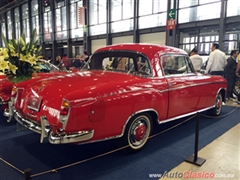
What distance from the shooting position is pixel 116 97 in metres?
2.75

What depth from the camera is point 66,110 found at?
96.0 inches

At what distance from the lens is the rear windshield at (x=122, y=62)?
11.4ft

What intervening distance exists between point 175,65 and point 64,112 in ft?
8.34

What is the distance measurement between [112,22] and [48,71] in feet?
40.5

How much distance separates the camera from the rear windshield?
137 inches

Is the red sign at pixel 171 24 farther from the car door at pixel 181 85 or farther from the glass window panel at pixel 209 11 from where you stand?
the car door at pixel 181 85

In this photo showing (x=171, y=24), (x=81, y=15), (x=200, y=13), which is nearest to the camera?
(x=171, y=24)

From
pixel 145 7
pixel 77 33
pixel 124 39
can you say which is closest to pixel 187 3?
pixel 145 7

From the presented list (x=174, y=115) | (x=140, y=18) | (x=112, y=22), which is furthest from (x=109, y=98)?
(x=112, y=22)

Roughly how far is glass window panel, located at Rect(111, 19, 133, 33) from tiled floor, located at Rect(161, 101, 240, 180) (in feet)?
43.7

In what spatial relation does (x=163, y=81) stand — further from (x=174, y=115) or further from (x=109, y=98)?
(x=109, y=98)

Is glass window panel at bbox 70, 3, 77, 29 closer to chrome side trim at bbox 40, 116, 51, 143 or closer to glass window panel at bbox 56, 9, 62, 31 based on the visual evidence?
glass window panel at bbox 56, 9, 62, 31

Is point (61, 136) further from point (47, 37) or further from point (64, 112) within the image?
point (47, 37)

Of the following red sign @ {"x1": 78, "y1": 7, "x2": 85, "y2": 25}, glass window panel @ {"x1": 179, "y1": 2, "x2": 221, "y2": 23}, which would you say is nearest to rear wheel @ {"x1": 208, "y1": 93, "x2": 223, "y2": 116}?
glass window panel @ {"x1": 179, "y1": 2, "x2": 221, "y2": 23}
